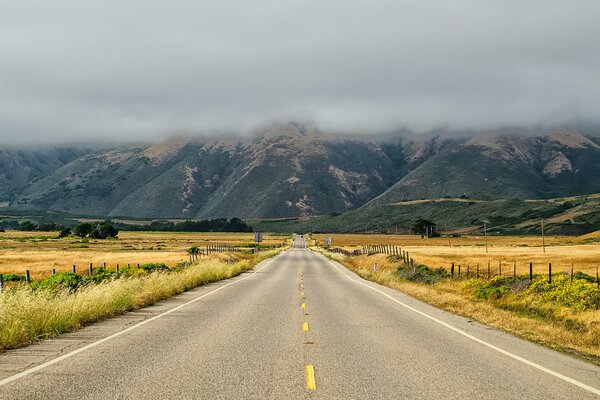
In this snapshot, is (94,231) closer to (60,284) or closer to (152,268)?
(152,268)

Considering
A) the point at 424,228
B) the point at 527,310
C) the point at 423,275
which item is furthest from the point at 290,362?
the point at 424,228

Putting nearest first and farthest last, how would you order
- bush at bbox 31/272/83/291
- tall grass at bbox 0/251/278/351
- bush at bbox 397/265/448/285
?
tall grass at bbox 0/251/278/351, bush at bbox 31/272/83/291, bush at bbox 397/265/448/285

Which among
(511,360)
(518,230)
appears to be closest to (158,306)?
(511,360)

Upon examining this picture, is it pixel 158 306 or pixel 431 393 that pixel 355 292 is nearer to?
pixel 158 306

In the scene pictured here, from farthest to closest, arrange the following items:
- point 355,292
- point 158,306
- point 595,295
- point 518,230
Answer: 1. point 518,230
2. point 355,292
3. point 158,306
4. point 595,295

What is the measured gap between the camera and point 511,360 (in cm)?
1087

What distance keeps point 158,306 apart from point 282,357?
35.9ft

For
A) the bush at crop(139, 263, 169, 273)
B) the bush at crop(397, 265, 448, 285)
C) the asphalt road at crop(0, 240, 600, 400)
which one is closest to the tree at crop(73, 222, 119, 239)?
the bush at crop(139, 263, 169, 273)

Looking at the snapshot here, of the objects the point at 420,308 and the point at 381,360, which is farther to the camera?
the point at 420,308

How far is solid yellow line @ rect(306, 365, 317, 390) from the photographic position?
8.41 meters

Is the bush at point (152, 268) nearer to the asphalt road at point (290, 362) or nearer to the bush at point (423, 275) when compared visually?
the bush at point (423, 275)

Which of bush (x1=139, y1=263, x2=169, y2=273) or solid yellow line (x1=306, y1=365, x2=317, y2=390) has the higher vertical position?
solid yellow line (x1=306, y1=365, x2=317, y2=390)

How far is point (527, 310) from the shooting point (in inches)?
793

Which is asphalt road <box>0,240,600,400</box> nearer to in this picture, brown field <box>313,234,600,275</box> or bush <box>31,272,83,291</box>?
bush <box>31,272,83,291</box>
